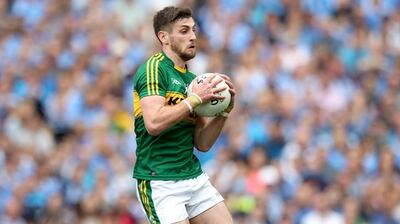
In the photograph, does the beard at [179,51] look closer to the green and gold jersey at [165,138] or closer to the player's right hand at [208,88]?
the green and gold jersey at [165,138]

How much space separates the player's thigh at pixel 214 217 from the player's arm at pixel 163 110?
858mm

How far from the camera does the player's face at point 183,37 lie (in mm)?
8742

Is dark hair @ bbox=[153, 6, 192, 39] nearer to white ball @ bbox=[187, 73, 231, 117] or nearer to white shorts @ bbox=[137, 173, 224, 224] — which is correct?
white ball @ bbox=[187, 73, 231, 117]

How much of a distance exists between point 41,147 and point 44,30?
9.36 ft

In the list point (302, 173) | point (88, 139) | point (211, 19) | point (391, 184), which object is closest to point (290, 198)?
→ point (302, 173)

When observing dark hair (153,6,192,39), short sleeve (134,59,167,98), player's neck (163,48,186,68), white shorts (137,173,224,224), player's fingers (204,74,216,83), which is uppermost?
dark hair (153,6,192,39)

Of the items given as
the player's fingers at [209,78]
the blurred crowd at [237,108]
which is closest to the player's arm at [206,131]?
the player's fingers at [209,78]

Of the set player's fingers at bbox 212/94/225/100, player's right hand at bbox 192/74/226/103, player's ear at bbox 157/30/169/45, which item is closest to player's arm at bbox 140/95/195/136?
player's right hand at bbox 192/74/226/103

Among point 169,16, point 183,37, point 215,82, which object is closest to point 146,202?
point 215,82

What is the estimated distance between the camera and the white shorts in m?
8.72

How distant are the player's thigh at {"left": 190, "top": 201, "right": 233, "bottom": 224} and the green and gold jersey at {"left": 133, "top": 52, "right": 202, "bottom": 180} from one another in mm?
313

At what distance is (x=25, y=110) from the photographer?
1595cm

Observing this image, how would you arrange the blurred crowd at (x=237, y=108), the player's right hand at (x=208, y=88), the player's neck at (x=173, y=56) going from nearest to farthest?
the player's right hand at (x=208, y=88) → the player's neck at (x=173, y=56) → the blurred crowd at (x=237, y=108)

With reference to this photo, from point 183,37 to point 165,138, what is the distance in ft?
2.51
